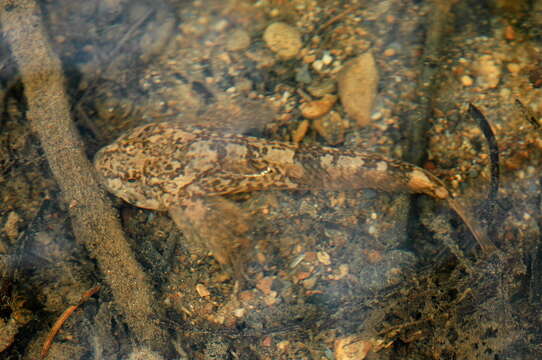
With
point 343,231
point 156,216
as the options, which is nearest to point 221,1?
point 156,216

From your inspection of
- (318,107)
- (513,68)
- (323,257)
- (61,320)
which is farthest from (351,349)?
(513,68)

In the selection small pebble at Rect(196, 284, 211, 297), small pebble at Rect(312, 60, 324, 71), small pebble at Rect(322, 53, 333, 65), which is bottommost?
small pebble at Rect(196, 284, 211, 297)

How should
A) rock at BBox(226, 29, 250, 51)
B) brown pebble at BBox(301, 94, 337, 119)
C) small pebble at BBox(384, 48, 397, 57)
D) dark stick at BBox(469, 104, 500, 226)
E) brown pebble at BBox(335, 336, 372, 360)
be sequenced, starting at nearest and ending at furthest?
brown pebble at BBox(335, 336, 372, 360)
dark stick at BBox(469, 104, 500, 226)
brown pebble at BBox(301, 94, 337, 119)
small pebble at BBox(384, 48, 397, 57)
rock at BBox(226, 29, 250, 51)

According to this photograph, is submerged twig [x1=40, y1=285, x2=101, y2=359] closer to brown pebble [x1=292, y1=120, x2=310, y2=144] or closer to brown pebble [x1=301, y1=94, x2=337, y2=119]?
brown pebble [x1=292, y1=120, x2=310, y2=144]

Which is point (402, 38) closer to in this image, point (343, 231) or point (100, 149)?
point (343, 231)

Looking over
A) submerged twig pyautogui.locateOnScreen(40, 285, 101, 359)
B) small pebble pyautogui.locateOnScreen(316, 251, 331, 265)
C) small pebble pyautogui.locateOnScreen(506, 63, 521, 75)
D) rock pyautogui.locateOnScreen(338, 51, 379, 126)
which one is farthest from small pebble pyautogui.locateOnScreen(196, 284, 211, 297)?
small pebble pyautogui.locateOnScreen(506, 63, 521, 75)

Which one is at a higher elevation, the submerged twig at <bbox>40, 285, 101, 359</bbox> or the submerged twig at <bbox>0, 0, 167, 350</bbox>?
the submerged twig at <bbox>0, 0, 167, 350</bbox>

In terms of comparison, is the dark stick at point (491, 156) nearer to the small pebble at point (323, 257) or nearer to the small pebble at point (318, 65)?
the small pebble at point (323, 257)

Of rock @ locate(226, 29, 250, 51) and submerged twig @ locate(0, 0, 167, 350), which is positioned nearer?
submerged twig @ locate(0, 0, 167, 350)
